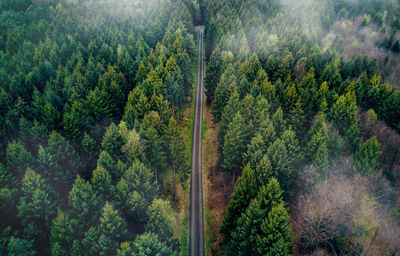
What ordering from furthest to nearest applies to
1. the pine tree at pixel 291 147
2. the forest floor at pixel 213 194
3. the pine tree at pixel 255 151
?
the forest floor at pixel 213 194 → the pine tree at pixel 291 147 → the pine tree at pixel 255 151

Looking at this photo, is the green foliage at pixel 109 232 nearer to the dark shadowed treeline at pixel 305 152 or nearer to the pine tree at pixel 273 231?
the dark shadowed treeline at pixel 305 152

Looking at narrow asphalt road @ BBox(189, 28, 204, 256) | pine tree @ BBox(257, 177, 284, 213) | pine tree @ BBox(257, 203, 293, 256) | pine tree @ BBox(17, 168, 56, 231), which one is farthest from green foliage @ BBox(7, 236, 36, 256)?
pine tree @ BBox(257, 177, 284, 213)

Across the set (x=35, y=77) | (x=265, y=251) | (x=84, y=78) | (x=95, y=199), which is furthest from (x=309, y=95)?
(x=35, y=77)

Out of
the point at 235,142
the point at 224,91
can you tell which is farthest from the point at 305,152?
the point at 224,91

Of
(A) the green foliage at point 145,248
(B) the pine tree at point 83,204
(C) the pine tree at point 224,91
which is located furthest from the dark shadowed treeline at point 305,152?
(B) the pine tree at point 83,204

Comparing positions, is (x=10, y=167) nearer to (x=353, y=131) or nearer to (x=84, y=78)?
(x=84, y=78)

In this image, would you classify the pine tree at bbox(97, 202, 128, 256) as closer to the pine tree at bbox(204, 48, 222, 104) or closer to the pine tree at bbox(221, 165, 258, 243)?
the pine tree at bbox(221, 165, 258, 243)
